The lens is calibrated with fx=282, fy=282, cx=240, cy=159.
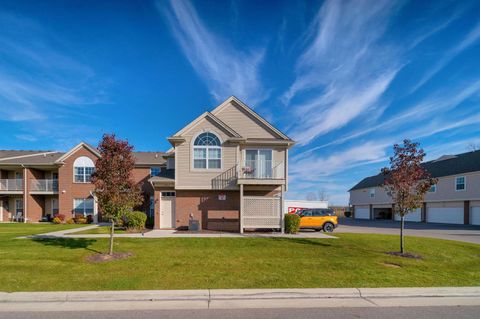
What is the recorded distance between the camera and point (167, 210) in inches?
726

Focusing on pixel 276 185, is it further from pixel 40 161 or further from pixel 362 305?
pixel 40 161

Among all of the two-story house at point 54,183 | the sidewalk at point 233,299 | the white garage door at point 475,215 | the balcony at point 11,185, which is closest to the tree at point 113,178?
the sidewalk at point 233,299

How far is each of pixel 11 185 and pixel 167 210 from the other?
18.6 meters

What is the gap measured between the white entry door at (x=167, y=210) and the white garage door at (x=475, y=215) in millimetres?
30345

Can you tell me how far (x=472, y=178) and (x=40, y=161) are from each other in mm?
43532

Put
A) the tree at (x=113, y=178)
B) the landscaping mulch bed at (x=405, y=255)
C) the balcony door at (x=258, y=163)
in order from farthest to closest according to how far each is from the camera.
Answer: the balcony door at (x=258, y=163) → the landscaping mulch bed at (x=405, y=255) → the tree at (x=113, y=178)

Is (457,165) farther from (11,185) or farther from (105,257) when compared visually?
(11,185)

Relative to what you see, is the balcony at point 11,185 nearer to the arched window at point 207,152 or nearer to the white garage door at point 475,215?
the arched window at point 207,152

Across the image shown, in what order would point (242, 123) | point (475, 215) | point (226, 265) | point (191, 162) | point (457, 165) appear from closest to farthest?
1. point (226, 265)
2. point (191, 162)
3. point (242, 123)
4. point (475, 215)
5. point (457, 165)

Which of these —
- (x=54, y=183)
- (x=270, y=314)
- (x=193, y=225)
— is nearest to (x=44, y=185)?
(x=54, y=183)

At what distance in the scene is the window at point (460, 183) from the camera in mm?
30764

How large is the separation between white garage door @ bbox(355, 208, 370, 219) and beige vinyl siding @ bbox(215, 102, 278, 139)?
119 feet

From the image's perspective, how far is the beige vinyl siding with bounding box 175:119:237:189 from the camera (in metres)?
17.6

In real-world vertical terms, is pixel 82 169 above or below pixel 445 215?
above
